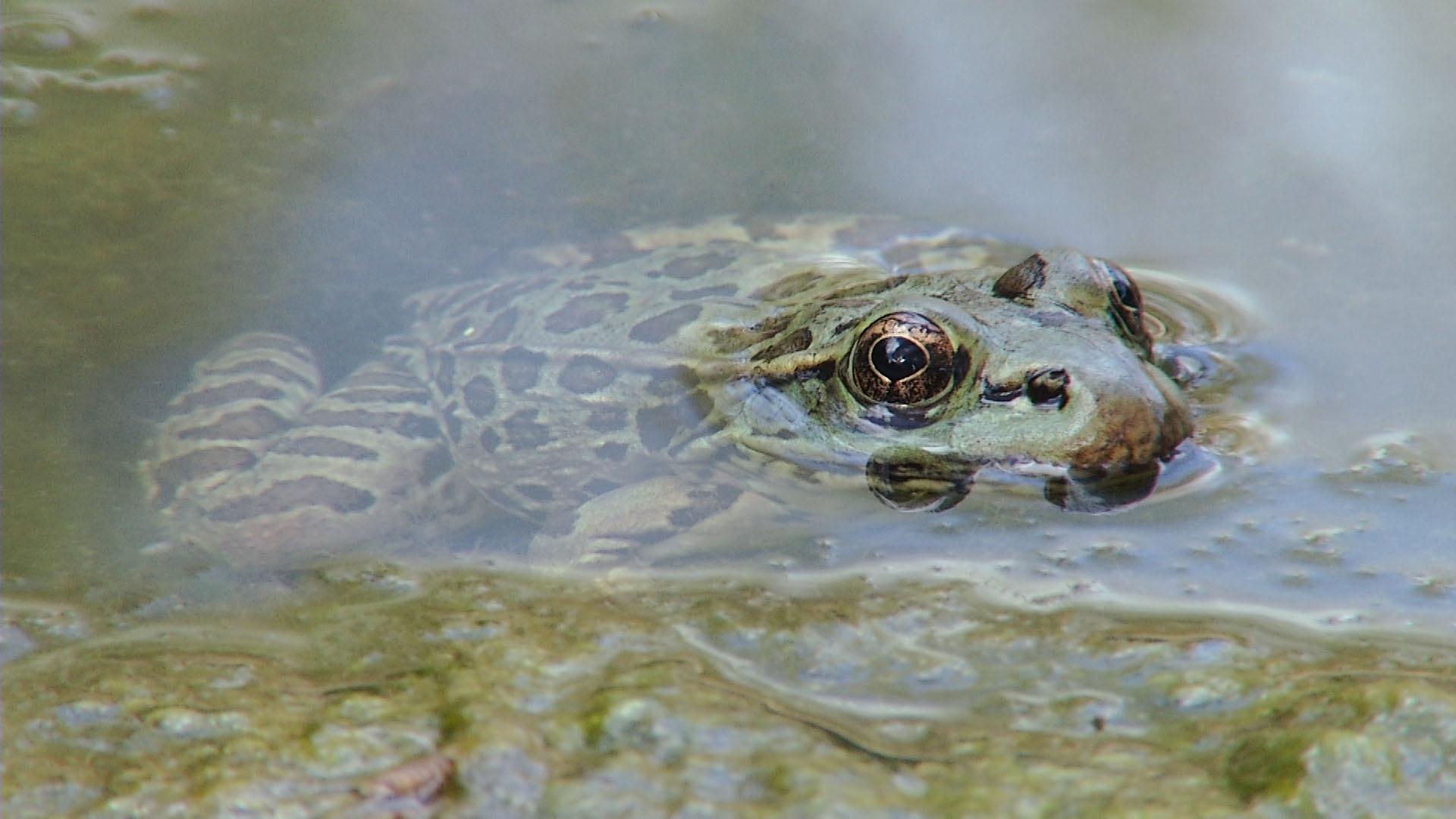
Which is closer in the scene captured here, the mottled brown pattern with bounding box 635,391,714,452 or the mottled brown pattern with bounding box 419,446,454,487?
the mottled brown pattern with bounding box 635,391,714,452

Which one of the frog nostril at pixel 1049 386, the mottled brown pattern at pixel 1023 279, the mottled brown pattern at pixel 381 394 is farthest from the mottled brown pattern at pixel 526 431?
the frog nostril at pixel 1049 386

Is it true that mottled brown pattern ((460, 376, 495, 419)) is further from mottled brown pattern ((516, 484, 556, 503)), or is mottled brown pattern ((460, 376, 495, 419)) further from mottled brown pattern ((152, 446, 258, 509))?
mottled brown pattern ((152, 446, 258, 509))

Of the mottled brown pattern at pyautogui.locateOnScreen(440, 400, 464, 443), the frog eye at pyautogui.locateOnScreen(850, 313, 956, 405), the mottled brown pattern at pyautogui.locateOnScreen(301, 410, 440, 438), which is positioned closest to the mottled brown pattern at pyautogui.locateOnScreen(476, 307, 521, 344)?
the mottled brown pattern at pyautogui.locateOnScreen(440, 400, 464, 443)

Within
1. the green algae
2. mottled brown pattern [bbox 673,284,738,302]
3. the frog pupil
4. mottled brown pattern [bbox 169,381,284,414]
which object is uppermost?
mottled brown pattern [bbox 673,284,738,302]

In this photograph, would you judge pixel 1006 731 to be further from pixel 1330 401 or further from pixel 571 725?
pixel 1330 401

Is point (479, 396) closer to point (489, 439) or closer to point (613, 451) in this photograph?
point (489, 439)

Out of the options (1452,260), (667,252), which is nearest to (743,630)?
(667,252)

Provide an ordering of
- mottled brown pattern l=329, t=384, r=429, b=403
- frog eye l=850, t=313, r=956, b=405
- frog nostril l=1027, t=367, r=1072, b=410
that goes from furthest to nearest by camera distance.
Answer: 1. mottled brown pattern l=329, t=384, r=429, b=403
2. frog eye l=850, t=313, r=956, b=405
3. frog nostril l=1027, t=367, r=1072, b=410
